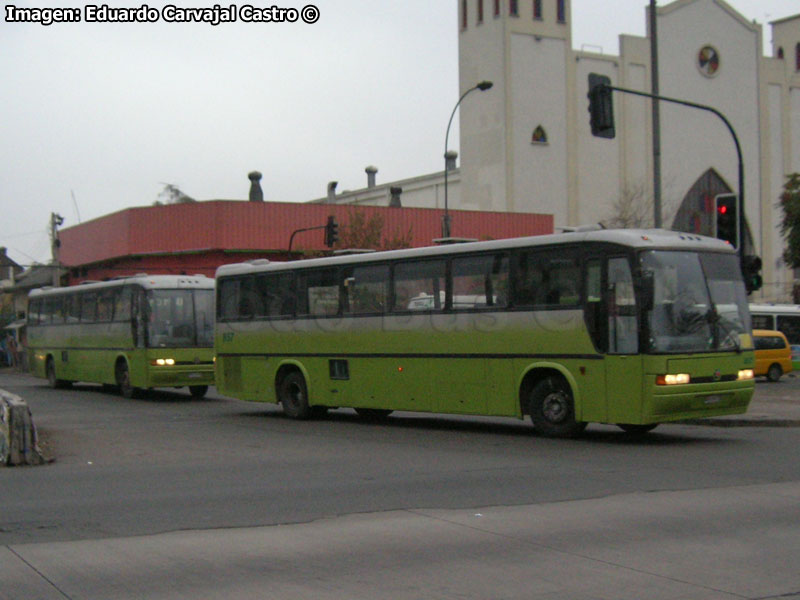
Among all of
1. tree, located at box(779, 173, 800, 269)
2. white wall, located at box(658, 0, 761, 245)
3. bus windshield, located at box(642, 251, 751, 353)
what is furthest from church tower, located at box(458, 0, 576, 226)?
bus windshield, located at box(642, 251, 751, 353)

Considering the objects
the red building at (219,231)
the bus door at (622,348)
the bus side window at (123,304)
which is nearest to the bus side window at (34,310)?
the bus side window at (123,304)

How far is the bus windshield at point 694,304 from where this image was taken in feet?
49.9

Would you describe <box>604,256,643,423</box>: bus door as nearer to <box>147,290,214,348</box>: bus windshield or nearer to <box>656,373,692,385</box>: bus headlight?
<box>656,373,692,385</box>: bus headlight

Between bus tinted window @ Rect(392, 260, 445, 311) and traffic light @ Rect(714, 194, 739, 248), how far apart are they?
19.3ft

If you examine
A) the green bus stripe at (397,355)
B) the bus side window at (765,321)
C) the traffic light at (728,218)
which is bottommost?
the green bus stripe at (397,355)

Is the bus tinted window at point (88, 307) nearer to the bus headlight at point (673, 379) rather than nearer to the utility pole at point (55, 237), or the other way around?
the bus headlight at point (673, 379)

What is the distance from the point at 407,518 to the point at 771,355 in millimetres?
33015

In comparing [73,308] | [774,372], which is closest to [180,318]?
[73,308]

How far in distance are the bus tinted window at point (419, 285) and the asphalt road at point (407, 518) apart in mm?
2333

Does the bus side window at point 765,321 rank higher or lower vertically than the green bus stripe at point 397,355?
higher

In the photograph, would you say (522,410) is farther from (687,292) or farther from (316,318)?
(316,318)

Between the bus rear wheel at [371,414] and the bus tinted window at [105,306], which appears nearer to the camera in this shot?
the bus rear wheel at [371,414]

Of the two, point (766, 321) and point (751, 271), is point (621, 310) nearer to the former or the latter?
point (751, 271)

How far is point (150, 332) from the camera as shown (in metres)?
27.0
